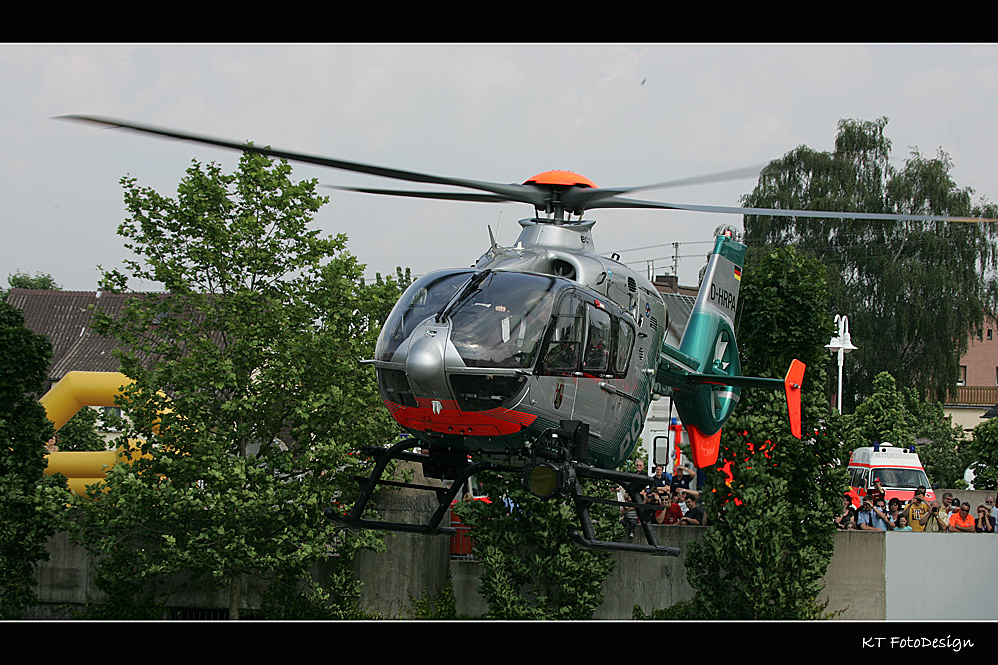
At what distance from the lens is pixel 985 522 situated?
62.5ft

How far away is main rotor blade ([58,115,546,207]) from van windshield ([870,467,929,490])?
19871 millimetres

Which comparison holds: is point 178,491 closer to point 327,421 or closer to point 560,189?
point 327,421

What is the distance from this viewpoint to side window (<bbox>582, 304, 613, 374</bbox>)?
11.1 meters

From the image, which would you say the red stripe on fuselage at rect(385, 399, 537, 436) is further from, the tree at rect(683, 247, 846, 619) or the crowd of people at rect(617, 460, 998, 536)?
the tree at rect(683, 247, 846, 619)

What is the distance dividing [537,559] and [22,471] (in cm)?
1054

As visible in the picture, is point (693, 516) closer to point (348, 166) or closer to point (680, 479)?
point (680, 479)

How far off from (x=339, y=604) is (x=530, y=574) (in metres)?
3.86

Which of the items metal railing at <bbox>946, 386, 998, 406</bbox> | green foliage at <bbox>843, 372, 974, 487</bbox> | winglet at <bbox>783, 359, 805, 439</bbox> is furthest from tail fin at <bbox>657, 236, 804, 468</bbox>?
metal railing at <bbox>946, 386, 998, 406</bbox>

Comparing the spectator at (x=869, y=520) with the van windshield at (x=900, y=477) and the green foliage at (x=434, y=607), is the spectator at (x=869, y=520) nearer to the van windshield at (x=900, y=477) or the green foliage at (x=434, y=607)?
the green foliage at (x=434, y=607)

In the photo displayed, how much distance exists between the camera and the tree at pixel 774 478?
17859mm

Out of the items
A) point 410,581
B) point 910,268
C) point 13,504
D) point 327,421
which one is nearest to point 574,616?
point 410,581

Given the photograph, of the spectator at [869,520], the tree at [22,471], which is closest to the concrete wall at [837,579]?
the spectator at [869,520]

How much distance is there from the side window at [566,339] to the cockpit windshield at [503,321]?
0.17m

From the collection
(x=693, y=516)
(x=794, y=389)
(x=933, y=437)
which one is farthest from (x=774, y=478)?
(x=933, y=437)
